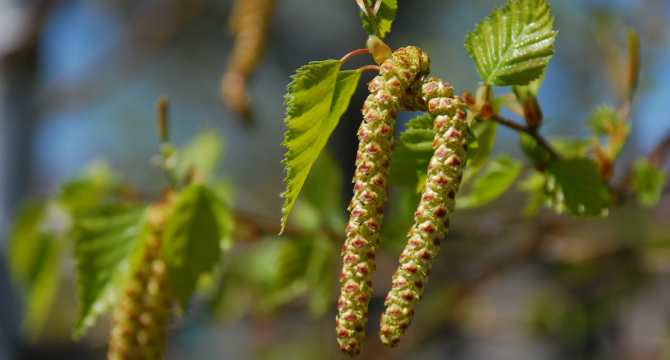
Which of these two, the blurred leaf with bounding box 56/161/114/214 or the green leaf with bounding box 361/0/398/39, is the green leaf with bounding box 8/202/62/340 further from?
the green leaf with bounding box 361/0/398/39

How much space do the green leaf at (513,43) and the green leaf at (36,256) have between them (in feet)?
2.48

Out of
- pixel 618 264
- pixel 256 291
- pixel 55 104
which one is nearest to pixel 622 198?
pixel 618 264

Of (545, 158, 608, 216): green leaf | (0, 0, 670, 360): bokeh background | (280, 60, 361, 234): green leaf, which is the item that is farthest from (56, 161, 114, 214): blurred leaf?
(545, 158, 608, 216): green leaf

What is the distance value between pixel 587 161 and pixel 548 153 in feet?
0.11

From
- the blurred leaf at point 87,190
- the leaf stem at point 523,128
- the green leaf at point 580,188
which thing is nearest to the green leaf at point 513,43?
the leaf stem at point 523,128

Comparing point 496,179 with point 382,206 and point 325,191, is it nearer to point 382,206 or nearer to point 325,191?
point 382,206

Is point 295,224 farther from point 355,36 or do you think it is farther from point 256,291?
point 355,36

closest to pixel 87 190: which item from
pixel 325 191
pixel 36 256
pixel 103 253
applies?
pixel 36 256

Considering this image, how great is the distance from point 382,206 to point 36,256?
0.77 metres

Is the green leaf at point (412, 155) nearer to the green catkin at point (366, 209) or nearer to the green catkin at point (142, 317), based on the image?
the green catkin at point (366, 209)

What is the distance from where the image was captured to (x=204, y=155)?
79 centimetres

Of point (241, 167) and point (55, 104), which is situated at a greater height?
point (55, 104)

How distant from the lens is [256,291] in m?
1.17

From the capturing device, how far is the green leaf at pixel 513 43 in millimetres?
357
